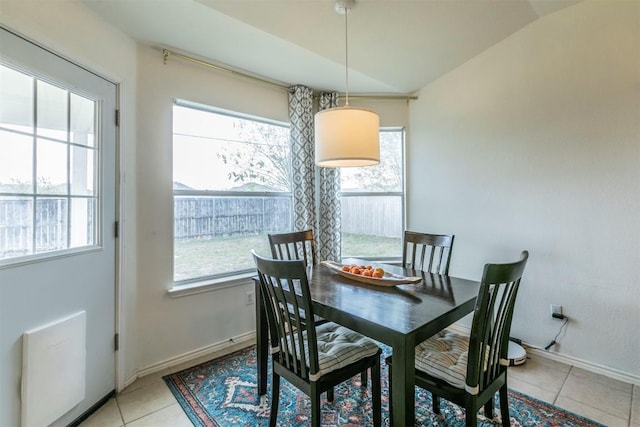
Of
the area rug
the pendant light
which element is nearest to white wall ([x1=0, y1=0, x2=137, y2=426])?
the area rug

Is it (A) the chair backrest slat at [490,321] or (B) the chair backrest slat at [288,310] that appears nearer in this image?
(A) the chair backrest slat at [490,321]

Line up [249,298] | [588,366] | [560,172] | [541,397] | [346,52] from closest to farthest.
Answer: [541,397]
[588,366]
[560,172]
[346,52]
[249,298]

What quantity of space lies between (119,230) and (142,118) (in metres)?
0.85

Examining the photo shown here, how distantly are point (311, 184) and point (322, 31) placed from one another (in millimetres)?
1424

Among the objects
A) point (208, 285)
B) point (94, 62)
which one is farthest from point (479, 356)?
point (94, 62)

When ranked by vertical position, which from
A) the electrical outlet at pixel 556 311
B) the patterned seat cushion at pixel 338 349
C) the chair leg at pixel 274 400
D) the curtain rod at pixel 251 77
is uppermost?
the curtain rod at pixel 251 77

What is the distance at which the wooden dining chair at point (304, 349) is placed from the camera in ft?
4.47

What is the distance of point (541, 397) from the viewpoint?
193 centimetres

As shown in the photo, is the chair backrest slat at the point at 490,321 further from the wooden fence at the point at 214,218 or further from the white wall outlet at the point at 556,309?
the wooden fence at the point at 214,218

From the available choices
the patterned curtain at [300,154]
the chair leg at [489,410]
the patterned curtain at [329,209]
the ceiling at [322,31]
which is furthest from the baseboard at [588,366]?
the ceiling at [322,31]

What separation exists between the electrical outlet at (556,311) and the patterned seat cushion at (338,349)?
1.75 meters

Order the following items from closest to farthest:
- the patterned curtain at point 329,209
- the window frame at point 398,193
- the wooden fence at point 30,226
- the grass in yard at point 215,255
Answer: the wooden fence at point 30,226 → the grass in yard at point 215,255 → the patterned curtain at point 329,209 → the window frame at point 398,193

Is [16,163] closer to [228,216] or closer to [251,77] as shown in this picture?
[228,216]

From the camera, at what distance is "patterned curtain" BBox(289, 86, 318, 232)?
122 inches
